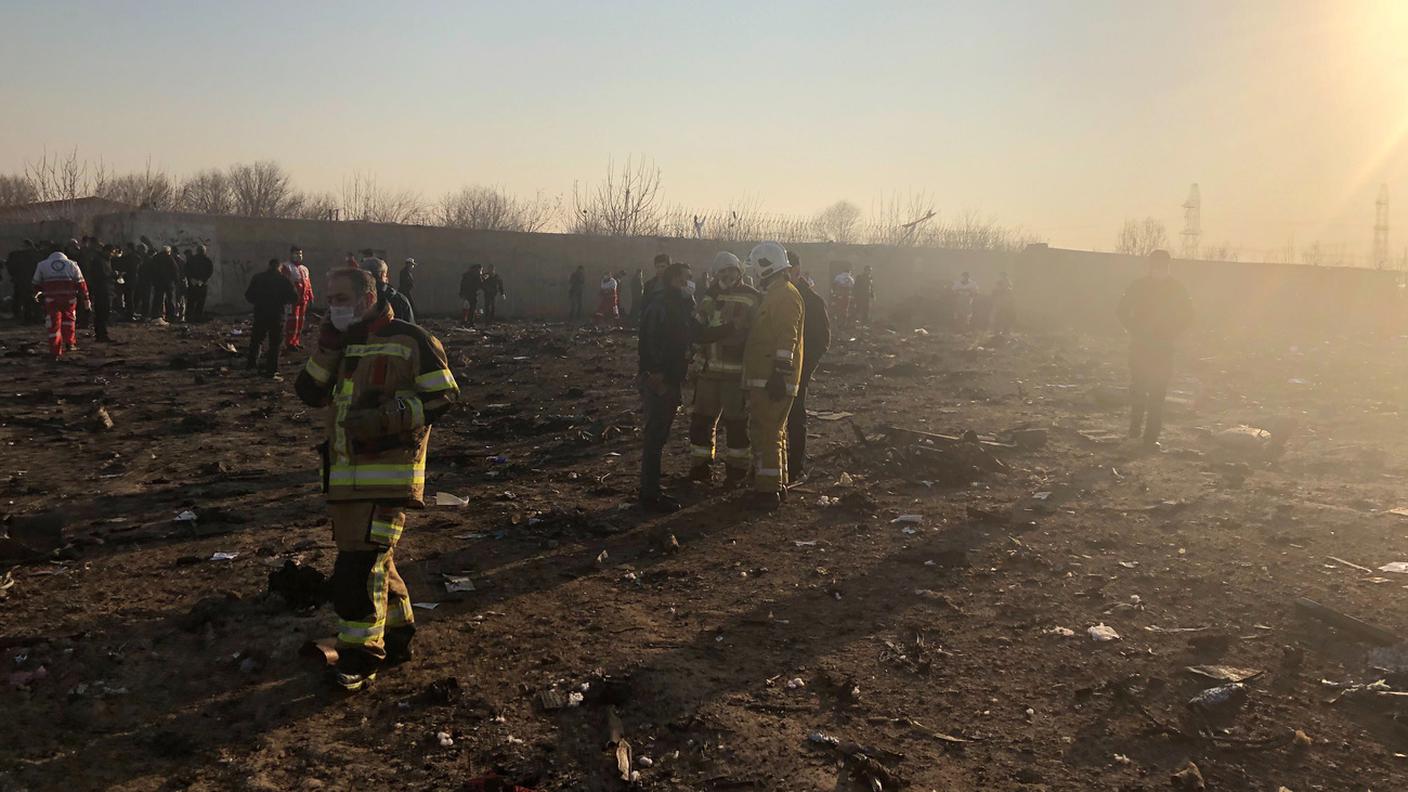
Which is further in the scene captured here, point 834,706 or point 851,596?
point 851,596

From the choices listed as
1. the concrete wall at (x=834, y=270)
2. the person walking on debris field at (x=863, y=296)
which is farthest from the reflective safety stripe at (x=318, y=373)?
the concrete wall at (x=834, y=270)

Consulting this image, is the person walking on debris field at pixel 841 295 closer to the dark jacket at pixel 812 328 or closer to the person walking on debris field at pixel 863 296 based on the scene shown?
the person walking on debris field at pixel 863 296

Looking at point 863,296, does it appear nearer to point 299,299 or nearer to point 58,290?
point 299,299

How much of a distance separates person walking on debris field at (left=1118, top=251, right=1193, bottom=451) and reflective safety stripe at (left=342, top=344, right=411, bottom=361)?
25.3 ft

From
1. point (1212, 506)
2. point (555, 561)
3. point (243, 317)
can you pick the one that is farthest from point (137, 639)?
point (243, 317)

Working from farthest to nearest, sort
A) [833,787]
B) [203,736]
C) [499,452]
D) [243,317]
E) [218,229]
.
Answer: [218,229]
[243,317]
[499,452]
[203,736]
[833,787]

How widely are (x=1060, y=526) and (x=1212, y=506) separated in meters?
1.54

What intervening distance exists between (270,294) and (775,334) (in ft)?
29.6

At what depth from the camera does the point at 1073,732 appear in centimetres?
402

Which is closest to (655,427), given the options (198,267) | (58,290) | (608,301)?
(58,290)

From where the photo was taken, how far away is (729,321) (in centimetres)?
749

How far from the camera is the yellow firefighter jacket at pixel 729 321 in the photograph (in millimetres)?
7465

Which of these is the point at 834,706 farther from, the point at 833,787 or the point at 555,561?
the point at 555,561

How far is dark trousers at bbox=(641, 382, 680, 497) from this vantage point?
7129 mm
